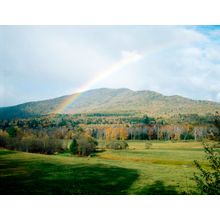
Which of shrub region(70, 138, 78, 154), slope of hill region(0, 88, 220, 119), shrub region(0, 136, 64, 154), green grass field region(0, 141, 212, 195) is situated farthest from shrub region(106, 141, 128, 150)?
shrub region(0, 136, 64, 154)

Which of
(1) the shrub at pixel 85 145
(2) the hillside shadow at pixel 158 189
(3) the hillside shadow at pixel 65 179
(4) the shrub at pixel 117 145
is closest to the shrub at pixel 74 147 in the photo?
(1) the shrub at pixel 85 145

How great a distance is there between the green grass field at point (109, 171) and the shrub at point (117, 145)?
14 centimetres

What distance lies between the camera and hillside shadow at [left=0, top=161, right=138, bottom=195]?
7023 mm

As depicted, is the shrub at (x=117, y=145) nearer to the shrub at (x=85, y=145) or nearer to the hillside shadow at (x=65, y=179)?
the shrub at (x=85, y=145)

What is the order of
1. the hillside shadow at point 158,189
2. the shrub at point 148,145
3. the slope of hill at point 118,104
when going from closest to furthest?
the hillside shadow at point 158,189, the shrub at point 148,145, the slope of hill at point 118,104

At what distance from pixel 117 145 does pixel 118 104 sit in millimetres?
1758

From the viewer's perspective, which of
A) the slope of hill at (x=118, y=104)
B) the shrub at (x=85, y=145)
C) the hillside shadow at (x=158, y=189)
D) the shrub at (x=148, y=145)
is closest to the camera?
the hillside shadow at (x=158, y=189)

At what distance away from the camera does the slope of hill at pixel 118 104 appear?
8508 millimetres

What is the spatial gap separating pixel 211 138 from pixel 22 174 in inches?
218

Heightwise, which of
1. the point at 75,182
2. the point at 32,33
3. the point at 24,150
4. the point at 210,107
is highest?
the point at 32,33

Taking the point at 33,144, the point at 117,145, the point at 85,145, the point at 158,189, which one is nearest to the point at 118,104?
the point at 117,145
